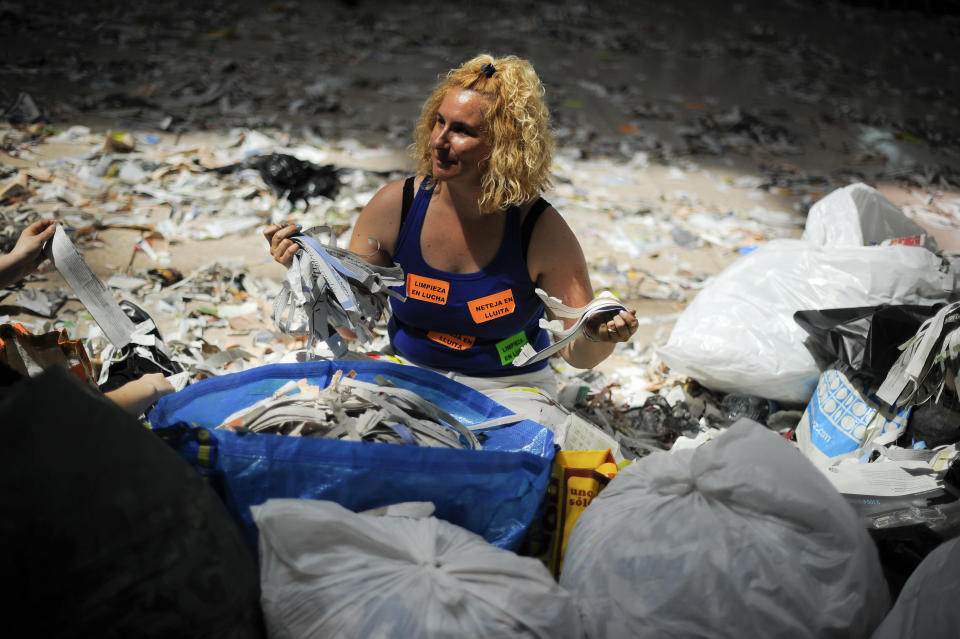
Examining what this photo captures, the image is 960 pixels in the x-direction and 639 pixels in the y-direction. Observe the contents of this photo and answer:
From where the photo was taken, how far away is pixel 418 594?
4.30 ft

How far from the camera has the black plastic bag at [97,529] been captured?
3.64 feet

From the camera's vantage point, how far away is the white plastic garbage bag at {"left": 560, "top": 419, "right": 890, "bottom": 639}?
1.38 metres

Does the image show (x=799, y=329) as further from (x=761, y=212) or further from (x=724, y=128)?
(x=724, y=128)

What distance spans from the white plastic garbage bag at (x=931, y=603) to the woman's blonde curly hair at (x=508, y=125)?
146cm

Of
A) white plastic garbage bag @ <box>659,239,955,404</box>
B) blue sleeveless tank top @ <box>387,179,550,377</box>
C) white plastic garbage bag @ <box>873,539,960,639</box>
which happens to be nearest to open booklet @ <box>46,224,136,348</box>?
blue sleeveless tank top @ <box>387,179,550,377</box>

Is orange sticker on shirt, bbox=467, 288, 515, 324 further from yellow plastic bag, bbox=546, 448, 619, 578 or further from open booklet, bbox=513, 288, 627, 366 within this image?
yellow plastic bag, bbox=546, 448, 619, 578

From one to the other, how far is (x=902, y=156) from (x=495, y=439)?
240 inches

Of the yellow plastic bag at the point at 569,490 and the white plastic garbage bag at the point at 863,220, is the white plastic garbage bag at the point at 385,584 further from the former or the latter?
the white plastic garbage bag at the point at 863,220

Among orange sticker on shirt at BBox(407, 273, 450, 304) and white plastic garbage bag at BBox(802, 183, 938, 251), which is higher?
white plastic garbage bag at BBox(802, 183, 938, 251)

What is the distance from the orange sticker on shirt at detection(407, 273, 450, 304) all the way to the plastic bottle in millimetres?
1324

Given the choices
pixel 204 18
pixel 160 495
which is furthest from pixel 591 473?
pixel 204 18

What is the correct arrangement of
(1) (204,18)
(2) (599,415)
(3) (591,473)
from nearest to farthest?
1. (3) (591,473)
2. (2) (599,415)
3. (1) (204,18)

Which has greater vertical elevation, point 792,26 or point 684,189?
point 792,26

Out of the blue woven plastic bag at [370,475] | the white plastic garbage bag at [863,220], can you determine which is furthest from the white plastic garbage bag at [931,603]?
the white plastic garbage bag at [863,220]
